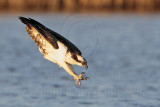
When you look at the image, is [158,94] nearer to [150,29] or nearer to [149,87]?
[149,87]

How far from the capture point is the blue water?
44.2 feet

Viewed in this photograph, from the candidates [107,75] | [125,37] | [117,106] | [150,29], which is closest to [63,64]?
[117,106]

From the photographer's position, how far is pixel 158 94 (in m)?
14.1

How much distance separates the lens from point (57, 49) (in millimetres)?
8883

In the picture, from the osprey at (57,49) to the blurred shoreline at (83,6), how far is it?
41471mm

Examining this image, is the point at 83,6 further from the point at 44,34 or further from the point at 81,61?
the point at 81,61

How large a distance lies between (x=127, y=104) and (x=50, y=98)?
2510 mm

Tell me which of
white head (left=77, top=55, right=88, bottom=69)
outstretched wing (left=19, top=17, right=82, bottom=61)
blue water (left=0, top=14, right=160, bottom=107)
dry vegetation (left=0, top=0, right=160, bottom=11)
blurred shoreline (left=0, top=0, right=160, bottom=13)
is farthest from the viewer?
dry vegetation (left=0, top=0, right=160, bottom=11)

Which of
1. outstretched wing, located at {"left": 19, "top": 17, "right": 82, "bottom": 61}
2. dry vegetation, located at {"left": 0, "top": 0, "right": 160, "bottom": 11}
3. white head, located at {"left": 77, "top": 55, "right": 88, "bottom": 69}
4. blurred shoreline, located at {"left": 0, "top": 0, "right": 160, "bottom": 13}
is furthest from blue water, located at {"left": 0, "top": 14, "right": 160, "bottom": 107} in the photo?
dry vegetation, located at {"left": 0, "top": 0, "right": 160, "bottom": 11}

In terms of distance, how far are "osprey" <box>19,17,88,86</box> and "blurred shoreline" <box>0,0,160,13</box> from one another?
41.5 m

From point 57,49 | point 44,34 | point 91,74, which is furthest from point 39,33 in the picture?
point 91,74

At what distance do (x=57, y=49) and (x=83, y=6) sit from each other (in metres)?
43.9

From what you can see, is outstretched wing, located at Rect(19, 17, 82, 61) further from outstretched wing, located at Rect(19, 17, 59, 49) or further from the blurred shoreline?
the blurred shoreline

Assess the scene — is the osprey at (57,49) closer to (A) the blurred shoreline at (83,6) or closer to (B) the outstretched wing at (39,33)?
(B) the outstretched wing at (39,33)
